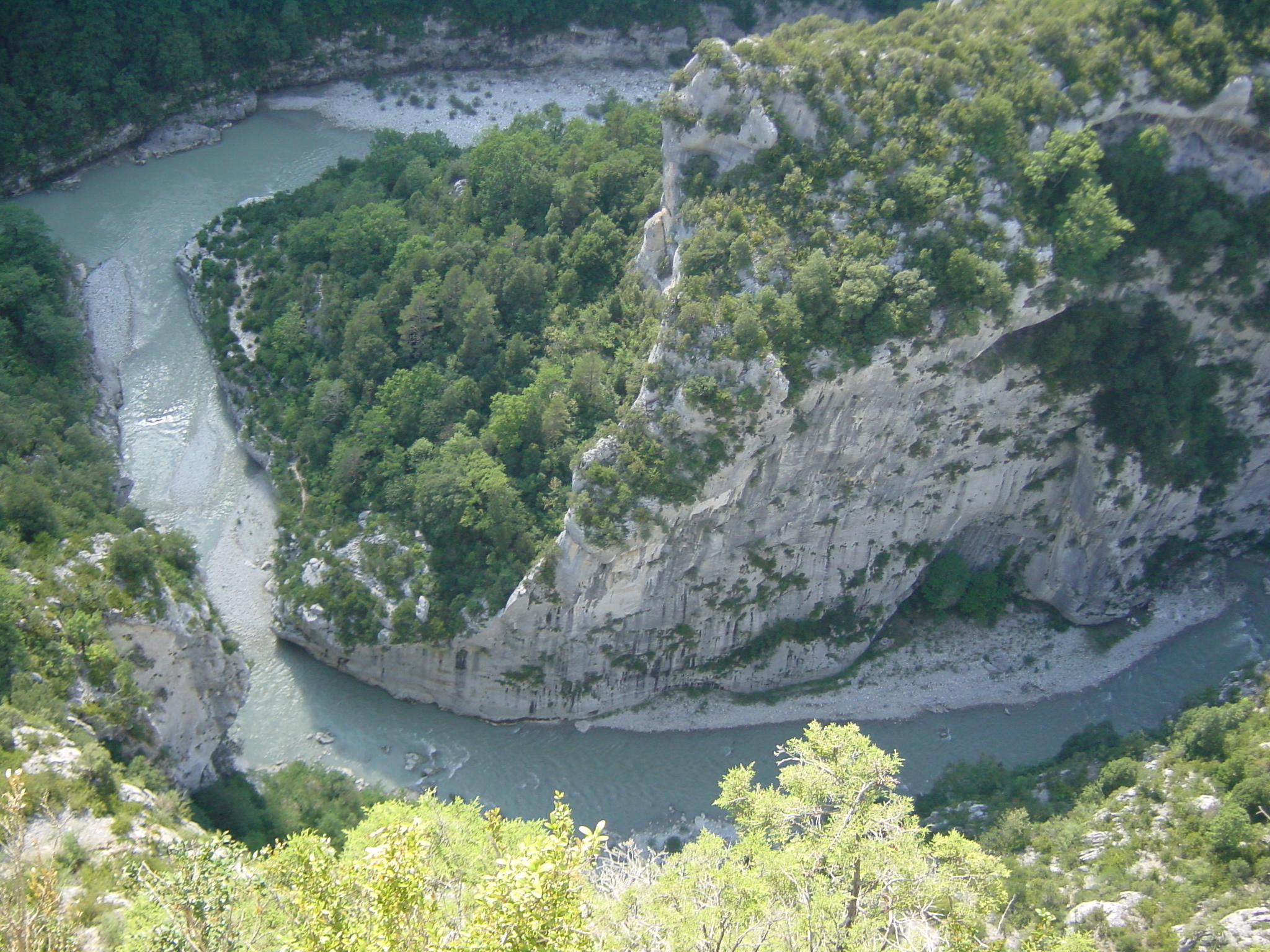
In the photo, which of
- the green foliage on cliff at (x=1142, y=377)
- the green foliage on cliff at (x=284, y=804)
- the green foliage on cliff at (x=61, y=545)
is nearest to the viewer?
the green foliage on cliff at (x=61, y=545)

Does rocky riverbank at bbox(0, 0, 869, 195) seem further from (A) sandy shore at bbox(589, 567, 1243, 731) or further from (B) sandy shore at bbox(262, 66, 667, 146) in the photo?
(A) sandy shore at bbox(589, 567, 1243, 731)

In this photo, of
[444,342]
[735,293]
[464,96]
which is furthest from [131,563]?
[464,96]

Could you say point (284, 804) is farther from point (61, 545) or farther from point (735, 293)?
point (735, 293)

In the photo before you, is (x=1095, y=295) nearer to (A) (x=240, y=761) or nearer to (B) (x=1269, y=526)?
(B) (x=1269, y=526)

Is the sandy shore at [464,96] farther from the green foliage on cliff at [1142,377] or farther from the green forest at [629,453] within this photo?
the green foliage on cliff at [1142,377]

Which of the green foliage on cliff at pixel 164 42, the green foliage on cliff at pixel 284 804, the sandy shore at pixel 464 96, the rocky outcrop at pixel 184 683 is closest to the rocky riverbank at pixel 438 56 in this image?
the green foliage on cliff at pixel 164 42

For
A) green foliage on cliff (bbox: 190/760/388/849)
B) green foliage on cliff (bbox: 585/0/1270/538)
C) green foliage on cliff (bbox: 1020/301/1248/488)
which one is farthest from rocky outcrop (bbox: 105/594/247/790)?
green foliage on cliff (bbox: 1020/301/1248/488)

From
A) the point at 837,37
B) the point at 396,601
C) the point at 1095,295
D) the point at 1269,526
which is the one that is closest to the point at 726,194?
the point at 837,37
